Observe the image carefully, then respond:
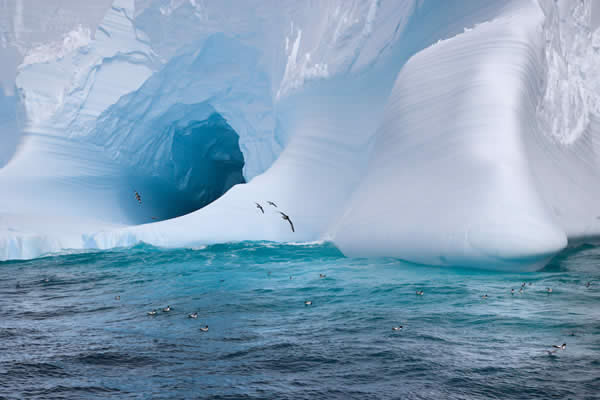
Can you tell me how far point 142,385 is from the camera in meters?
3.05

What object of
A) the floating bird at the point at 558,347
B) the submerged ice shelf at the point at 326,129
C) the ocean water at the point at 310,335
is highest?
the submerged ice shelf at the point at 326,129

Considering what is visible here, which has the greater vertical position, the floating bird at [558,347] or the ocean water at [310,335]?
the floating bird at [558,347]

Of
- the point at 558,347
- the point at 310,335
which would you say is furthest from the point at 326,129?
the point at 558,347

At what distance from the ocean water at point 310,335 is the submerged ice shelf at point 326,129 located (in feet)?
2.81

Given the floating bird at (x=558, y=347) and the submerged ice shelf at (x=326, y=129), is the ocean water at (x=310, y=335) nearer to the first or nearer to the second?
the floating bird at (x=558, y=347)

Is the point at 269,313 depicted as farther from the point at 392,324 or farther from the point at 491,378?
→ the point at 491,378

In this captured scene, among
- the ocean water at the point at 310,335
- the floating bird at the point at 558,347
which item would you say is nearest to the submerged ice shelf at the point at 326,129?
the ocean water at the point at 310,335

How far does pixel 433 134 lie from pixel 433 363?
4.44 m

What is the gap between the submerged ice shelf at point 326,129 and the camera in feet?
21.2

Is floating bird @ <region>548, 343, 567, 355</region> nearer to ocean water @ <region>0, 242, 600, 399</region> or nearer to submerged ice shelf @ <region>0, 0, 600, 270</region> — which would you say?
ocean water @ <region>0, 242, 600, 399</region>

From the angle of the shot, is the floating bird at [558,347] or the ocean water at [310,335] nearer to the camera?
the ocean water at [310,335]

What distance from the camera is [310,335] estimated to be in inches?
155

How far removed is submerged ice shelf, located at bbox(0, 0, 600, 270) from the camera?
6.45 m

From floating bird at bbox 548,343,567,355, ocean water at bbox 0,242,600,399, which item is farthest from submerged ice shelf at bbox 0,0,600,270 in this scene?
floating bird at bbox 548,343,567,355
